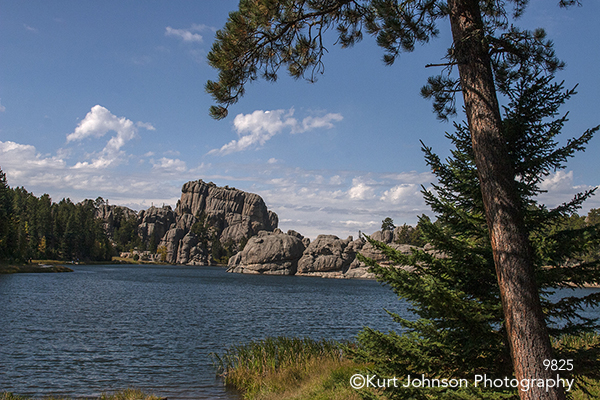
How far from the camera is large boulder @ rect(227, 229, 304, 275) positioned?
10288 centimetres

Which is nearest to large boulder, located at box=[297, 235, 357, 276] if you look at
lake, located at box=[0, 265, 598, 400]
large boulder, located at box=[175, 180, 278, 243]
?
lake, located at box=[0, 265, 598, 400]

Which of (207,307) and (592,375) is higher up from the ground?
(592,375)

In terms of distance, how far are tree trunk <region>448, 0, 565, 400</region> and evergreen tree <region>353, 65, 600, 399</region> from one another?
0.34m

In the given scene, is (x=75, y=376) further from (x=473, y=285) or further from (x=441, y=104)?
(x=441, y=104)

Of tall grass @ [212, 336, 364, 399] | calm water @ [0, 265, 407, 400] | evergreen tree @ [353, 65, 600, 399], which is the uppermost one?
evergreen tree @ [353, 65, 600, 399]

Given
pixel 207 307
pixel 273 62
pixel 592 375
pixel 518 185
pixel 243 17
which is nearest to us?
pixel 592 375

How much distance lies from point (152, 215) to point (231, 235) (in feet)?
119

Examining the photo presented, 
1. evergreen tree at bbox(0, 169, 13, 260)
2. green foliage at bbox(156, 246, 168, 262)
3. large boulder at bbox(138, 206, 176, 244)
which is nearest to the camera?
evergreen tree at bbox(0, 169, 13, 260)

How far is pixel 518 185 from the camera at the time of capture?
19.4ft

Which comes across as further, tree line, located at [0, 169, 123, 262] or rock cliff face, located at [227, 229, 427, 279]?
rock cliff face, located at [227, 229, 427, 279]

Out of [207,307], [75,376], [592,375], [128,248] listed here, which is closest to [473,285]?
[592,375]

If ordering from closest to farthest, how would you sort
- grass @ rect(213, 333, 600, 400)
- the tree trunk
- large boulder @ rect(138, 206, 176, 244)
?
1. the tree trunk
2. grass @ rect(213, 333, 600, 400)
3. large boulder @ rect(138, 206, 176, 244)

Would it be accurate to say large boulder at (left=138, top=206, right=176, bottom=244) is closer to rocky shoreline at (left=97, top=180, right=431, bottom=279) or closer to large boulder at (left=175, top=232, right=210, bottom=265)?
rocky shoreline at (left=97, top=180, right=431, bottom=279)

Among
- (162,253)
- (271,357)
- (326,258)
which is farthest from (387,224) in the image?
(271,357)
